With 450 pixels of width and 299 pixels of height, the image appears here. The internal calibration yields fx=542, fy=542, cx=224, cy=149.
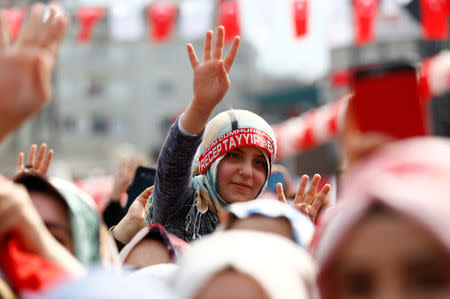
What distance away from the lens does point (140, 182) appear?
8.27 ft

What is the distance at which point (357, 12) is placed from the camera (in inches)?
283

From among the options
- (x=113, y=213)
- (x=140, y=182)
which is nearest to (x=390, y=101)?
(x=140, y=182)

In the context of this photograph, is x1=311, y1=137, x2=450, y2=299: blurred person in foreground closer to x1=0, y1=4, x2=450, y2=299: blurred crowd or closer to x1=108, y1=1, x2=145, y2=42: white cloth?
x1=0, y1=4, x2=450, y2=299: blurred crowd

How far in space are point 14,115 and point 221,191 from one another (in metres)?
1.21

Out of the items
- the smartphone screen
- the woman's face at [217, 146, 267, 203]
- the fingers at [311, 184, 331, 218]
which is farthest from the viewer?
the smartphone screen

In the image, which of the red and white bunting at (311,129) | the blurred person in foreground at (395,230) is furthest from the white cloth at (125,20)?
the blurred person in foreground at (395,230)

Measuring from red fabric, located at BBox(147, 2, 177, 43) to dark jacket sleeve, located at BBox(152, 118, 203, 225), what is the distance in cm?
745

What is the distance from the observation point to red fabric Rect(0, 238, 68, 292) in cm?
90

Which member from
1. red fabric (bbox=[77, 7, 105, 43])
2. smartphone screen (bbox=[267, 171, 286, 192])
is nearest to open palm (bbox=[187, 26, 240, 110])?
smartphone screen (bbox=[267, 171, 286, 192])

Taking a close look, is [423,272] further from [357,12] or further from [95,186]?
[95,186]

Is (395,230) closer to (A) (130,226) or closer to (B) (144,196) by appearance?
(A) (130,226)

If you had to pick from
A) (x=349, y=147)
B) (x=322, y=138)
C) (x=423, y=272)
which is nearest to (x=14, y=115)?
(x=349, y=147)

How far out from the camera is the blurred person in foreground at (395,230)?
82 centimetres

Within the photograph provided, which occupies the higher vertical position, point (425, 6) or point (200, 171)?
point (425, 6)
